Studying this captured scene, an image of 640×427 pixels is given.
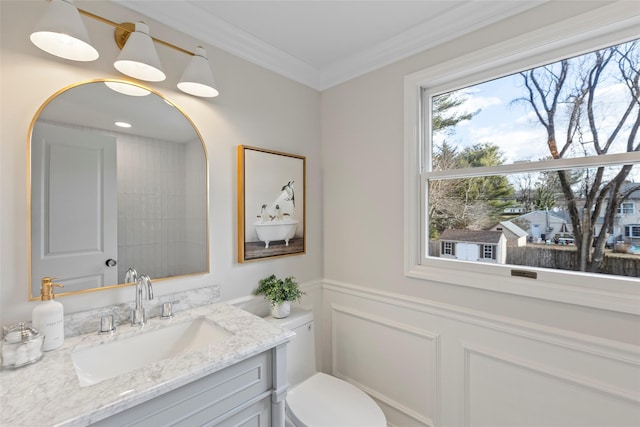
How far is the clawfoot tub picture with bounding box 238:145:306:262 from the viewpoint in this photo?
1.61m

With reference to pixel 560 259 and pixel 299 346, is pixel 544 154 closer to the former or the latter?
pixel 560 259

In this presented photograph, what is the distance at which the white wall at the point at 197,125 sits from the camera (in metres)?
0.98

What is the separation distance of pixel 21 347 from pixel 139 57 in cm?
106

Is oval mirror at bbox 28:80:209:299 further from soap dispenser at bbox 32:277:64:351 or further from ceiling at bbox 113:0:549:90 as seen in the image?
ceiling at bbox 113:0:549:90

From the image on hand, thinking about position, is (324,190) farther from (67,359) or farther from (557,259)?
(67,359)

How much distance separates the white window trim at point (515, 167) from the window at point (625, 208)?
25 cm

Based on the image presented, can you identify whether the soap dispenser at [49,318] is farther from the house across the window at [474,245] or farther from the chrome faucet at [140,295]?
the house across the window at [474,245]

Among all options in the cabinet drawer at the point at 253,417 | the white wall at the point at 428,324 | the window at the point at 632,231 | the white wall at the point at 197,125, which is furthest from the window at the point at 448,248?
the cabinet drawer at the point at 253,417

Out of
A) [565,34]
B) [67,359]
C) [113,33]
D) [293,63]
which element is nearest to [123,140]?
[113,33]

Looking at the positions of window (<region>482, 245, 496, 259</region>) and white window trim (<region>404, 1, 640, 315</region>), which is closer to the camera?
white window trim (<region>404, 1, 640, 315</region>)

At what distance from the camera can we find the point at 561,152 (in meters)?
1.28

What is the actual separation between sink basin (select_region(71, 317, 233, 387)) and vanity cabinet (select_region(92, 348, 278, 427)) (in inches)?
7.4

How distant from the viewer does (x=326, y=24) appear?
1521 mm

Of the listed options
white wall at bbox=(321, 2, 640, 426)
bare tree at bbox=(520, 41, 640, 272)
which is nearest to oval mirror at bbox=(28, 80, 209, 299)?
white wall at bbox=(321, 2, 640, 426)
